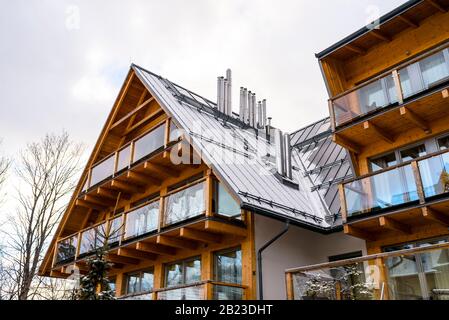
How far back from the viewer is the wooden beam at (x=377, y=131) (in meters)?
11.6

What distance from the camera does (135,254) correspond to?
559 inches

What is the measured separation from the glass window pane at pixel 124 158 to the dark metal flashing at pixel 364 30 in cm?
705

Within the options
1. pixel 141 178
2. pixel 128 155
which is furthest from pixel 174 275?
pixel 128 155

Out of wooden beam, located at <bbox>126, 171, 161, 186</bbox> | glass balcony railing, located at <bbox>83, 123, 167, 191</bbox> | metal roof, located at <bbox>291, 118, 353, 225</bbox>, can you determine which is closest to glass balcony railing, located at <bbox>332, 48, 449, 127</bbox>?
metal roof, located at <bbox>291, 118, 353, 225</bbox>

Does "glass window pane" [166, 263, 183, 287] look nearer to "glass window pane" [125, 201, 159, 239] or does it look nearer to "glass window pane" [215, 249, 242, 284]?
"glass window pane" [125, 201, 159, 239]

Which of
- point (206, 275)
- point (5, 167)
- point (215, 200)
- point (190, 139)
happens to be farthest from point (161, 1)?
point (5, 167)

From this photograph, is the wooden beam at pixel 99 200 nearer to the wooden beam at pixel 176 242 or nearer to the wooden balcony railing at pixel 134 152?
the wooden balcony railing at pixel 134 152

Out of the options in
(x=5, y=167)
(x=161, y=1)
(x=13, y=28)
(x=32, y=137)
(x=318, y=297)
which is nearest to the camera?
(x=318, y=297)

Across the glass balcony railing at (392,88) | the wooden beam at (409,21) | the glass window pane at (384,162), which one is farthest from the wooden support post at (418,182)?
the wooden beam at (409,21)

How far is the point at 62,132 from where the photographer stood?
2481 cm

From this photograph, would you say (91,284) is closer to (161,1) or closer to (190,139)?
(190,139)

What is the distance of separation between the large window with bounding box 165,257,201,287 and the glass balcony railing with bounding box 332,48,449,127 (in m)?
5.62

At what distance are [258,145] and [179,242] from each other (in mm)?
4854

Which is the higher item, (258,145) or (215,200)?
(258,145)
